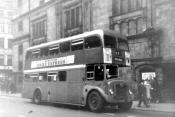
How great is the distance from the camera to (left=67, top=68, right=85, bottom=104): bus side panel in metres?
17.6

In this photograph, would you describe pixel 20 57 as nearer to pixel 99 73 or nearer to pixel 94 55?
pixel 94 55

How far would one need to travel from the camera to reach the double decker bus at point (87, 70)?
632 inches

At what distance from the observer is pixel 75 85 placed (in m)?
18.2

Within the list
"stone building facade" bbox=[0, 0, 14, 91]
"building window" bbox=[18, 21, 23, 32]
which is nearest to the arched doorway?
"building window" bbox=[18, 21, 23, 32]

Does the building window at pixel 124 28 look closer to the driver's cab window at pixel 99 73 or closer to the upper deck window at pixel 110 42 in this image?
the upper deck window at pixel 110 42

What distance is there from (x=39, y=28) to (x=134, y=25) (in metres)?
18.7

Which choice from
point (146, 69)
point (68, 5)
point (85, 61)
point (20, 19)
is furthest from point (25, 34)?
point (85, 61)

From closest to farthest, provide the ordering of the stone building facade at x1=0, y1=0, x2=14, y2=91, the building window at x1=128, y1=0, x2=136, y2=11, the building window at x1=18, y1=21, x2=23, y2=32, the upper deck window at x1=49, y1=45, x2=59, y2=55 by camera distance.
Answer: the upper deck window at x1=49, y1=45, x2=59, y2=55 → the building window at x1=128, y1=0, x2=136, y2=11 → the building window at x1=18, y1=21, x2=23, y2=32 → the stone building facade at x1=0, y1=0, x2=14, y2=91

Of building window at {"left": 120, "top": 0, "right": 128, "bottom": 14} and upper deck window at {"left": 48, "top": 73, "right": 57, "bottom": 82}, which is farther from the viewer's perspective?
building window at {"left": 120, "top": 0, "right": 128, "bottom": 14}

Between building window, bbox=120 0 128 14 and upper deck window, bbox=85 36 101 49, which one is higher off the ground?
building window, bbox=120 0 128 14

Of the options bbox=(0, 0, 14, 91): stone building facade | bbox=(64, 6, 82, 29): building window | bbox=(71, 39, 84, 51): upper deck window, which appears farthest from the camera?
bbox=(0, 0, 14, 91): stone building facade

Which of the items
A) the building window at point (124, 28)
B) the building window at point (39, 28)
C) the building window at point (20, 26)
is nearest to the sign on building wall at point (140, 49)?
the building window at point (124, 28)

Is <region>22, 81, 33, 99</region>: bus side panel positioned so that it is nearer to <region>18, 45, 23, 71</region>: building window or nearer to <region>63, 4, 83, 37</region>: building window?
<region>63, 4, 83, 37</region>: building window

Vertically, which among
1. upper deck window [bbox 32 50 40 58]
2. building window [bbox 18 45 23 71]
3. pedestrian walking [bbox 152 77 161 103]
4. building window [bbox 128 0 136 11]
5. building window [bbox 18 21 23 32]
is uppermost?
building window [bbox 18 21 23 32]
